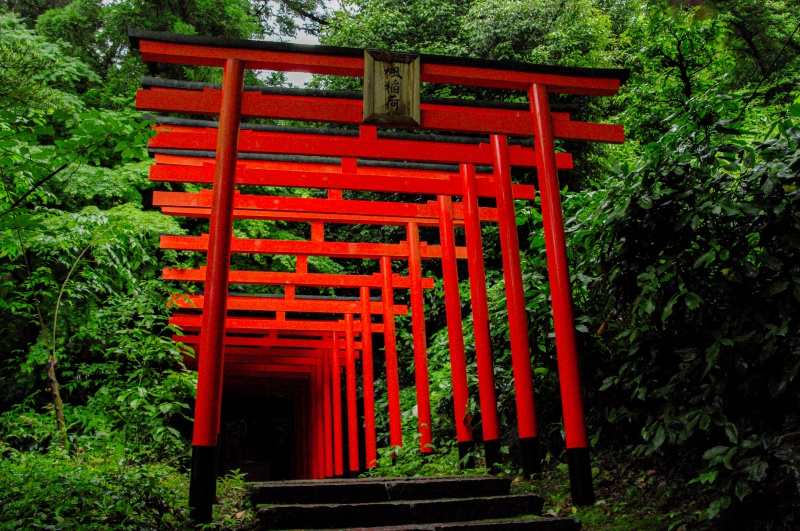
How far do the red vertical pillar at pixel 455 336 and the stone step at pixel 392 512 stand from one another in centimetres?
290

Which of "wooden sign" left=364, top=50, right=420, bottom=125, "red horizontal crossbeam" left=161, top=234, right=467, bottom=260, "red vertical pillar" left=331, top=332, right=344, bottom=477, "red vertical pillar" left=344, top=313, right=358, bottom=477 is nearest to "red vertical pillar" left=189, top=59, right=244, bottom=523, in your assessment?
"wooden sign" left=364, top=50, right=420, bottom=125

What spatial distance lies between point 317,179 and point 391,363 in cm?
418

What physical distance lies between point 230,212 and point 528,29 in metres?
14.8

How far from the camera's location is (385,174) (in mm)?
9461

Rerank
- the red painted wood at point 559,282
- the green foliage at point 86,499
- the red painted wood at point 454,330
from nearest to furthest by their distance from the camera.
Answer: the green foliage at point 86,499, the red painted wood at point 559,282, the red painted wood at point 454,330

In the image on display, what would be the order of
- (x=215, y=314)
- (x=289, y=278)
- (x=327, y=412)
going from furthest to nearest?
1. (x=327, y=412)
2. (x=289, y=278)
3. (x=215, y=314)

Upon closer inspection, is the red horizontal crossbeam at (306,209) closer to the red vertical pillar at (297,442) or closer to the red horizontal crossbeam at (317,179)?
the red horizontal crossbeam at (317,179)

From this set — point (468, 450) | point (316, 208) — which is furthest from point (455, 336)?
point (316, 208)

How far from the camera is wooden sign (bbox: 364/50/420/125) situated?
624 centimetres

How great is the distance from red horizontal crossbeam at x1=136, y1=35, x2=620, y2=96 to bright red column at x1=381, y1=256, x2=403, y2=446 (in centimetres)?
542

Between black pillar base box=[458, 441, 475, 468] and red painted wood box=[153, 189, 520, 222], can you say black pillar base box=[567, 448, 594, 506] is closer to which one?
black pillar base box=[458, 441, 475, 468]

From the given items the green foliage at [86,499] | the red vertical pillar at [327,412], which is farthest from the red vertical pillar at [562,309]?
the red vertical pillar at [327,412]

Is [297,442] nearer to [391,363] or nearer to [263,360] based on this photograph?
[263,360]

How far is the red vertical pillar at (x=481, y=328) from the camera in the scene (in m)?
7.39
